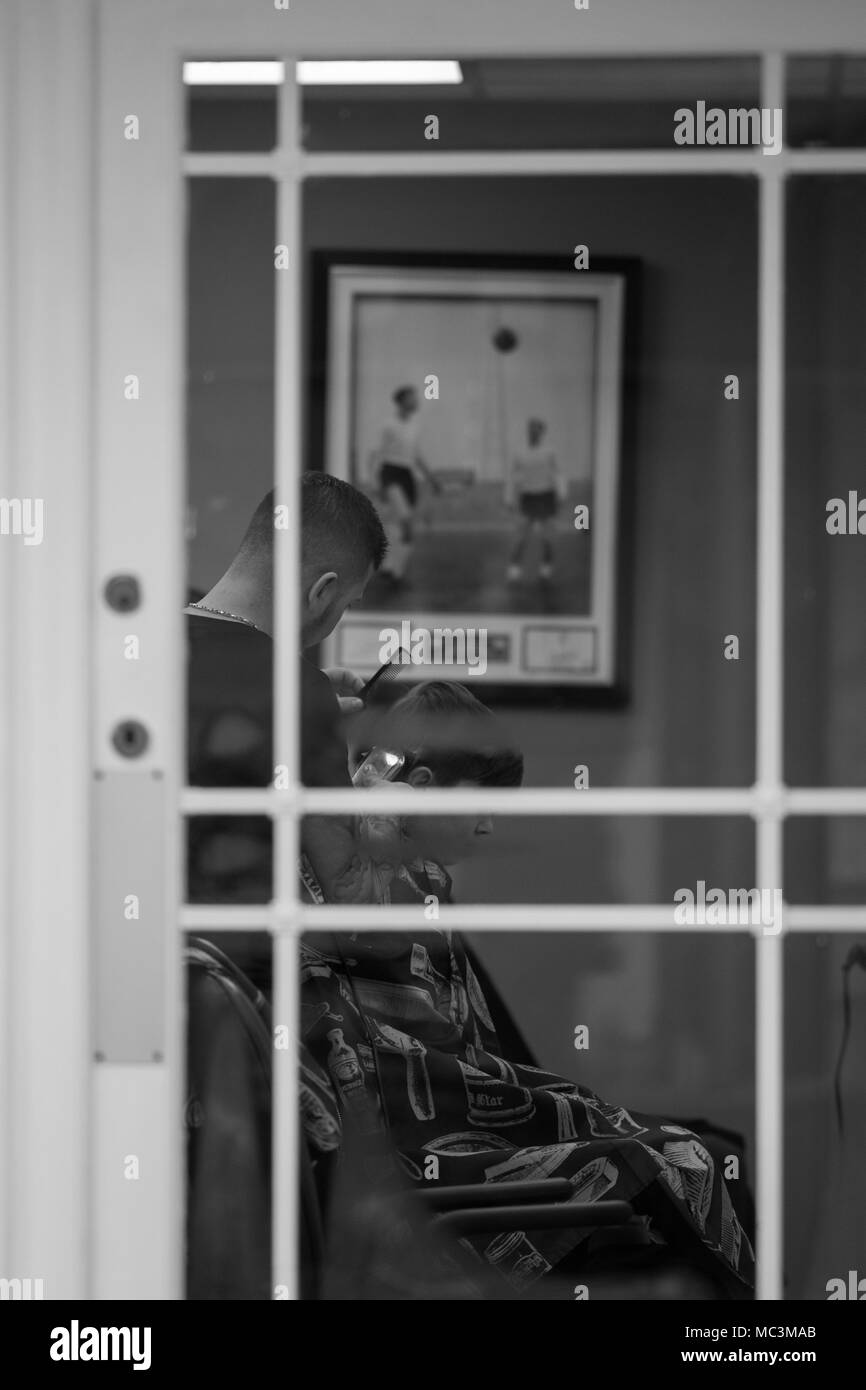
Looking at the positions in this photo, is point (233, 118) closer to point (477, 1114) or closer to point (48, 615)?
point (48, 615)

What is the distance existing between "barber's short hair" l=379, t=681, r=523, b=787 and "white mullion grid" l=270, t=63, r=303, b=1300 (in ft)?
0.38

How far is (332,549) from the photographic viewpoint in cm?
143

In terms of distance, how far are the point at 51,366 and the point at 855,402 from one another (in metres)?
0.85

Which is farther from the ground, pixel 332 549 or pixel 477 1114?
pixel 332 549

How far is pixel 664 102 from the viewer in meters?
1.42

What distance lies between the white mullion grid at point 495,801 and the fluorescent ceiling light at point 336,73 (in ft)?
0.07

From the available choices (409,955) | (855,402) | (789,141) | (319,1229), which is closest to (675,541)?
(855,402)

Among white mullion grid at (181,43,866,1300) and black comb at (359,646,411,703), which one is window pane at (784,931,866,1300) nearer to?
white mullion grid at (181,43,866,1300)

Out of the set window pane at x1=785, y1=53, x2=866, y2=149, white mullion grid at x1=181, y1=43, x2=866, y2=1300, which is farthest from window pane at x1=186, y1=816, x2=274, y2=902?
window pane at x1=785, y1=53, x2=866, y2=149

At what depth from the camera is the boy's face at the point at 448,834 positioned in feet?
4.73

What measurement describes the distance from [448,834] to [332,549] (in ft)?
1.08

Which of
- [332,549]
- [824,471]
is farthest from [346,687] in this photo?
[824,471]

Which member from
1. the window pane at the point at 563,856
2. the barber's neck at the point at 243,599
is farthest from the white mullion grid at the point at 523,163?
the window pane at the point at 563,856
